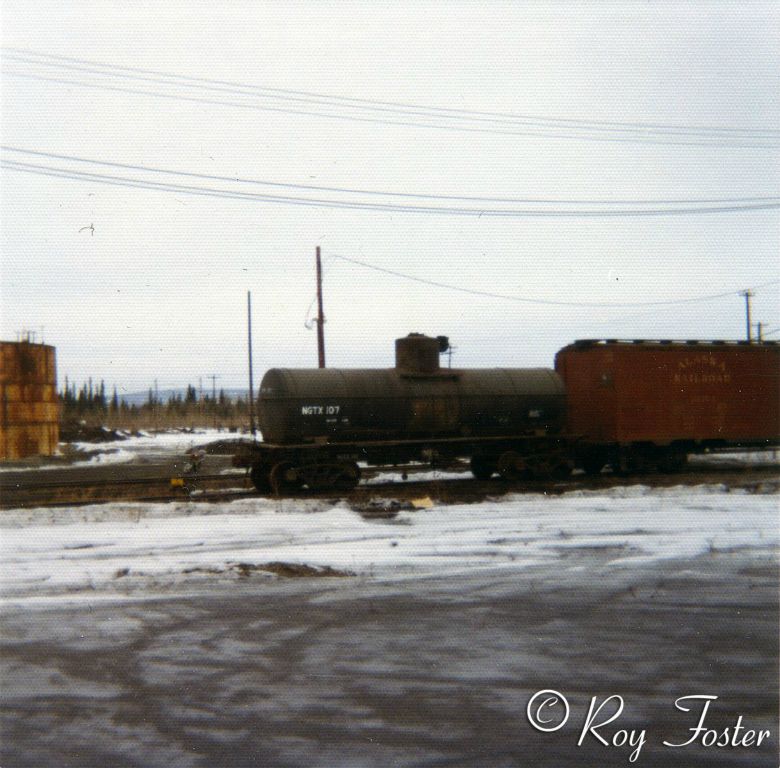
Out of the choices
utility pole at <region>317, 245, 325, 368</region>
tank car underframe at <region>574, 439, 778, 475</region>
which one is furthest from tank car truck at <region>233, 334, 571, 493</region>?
utility pole at <region>317, 245, 325, 368</region>

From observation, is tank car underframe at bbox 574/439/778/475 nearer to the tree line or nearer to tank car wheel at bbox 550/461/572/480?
tank car wheel at bbox 550/461/572/480

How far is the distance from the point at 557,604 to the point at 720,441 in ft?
53.3

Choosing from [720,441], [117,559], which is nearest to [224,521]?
[117,559]

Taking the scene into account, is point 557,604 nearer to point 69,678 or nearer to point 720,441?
point 69,678

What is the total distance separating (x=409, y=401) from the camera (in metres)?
18.5

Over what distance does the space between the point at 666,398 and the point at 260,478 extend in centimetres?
1038

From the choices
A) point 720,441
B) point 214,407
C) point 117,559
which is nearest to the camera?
point 117,559

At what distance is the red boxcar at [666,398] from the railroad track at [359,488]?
2.69ft

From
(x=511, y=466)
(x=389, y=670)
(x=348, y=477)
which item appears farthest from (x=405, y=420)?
(x=389, y=670)

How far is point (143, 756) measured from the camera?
A: 4.29 m

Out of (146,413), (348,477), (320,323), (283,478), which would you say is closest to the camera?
(283,478)

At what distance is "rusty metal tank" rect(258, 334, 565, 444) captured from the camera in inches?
699

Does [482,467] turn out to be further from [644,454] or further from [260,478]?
[260,478]

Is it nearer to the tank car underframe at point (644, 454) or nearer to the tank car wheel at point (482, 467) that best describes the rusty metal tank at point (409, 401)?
the tank car wheel at point (482, 467)
